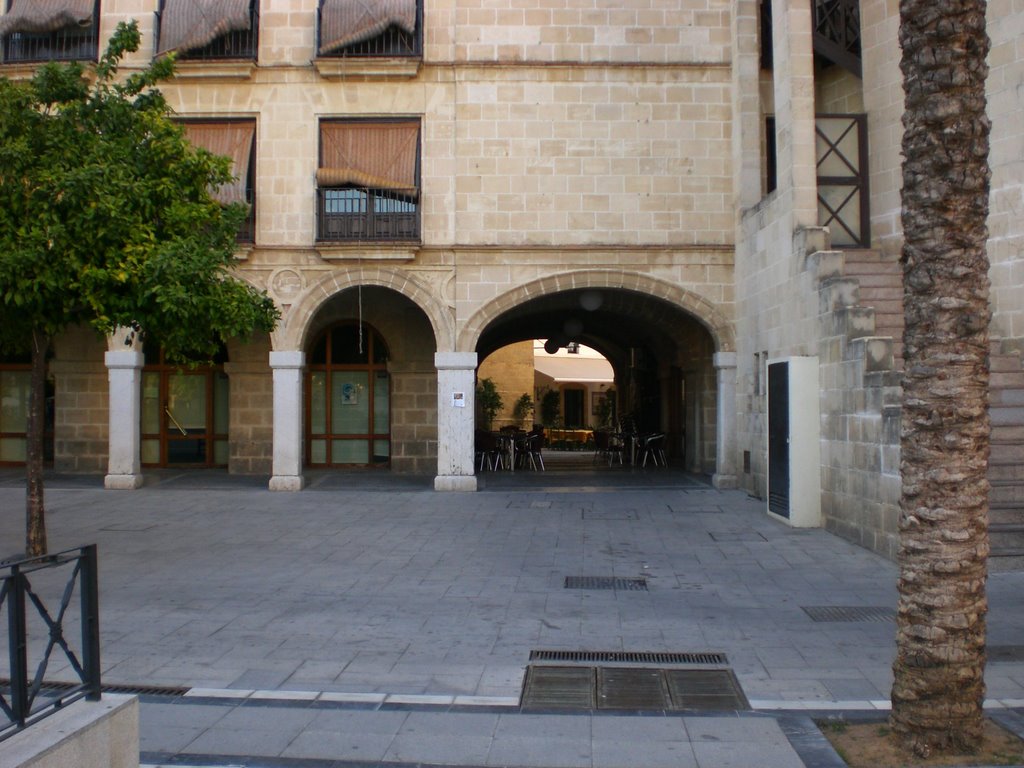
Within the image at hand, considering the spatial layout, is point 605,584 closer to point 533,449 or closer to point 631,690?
point 631,690

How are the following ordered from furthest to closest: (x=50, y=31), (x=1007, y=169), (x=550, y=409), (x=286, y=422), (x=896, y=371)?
(x=550, y=409), (x=50, y=31), (x=286, y=422), (x=1007, y=169), (x=896, y=371)

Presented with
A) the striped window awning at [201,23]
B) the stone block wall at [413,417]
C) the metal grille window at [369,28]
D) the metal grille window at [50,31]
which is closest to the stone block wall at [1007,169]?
the metal grille window at [369,28]

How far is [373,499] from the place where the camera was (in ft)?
49.4

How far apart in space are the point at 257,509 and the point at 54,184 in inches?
252

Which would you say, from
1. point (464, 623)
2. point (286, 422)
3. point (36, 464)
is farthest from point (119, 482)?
point (464, 623)

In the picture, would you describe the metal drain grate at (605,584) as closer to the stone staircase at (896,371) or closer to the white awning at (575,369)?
the stone staircase at (896,371)

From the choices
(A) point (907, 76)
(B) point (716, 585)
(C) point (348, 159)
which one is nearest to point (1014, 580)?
(B) point (716, 585)

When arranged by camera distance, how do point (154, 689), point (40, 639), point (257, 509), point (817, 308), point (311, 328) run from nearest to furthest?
point (154, 689) → point (40, 639) → point (817, 308) → point (257, 509) → point (311, 328)

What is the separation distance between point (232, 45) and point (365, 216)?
365cm

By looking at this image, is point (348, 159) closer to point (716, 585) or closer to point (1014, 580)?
point (716, 585)

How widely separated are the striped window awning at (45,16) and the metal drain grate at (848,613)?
48.9 feet

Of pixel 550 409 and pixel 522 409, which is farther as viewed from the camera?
pixel 550 409

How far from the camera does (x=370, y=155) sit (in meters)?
16.2

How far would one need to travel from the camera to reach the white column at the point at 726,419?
52.6 feet
